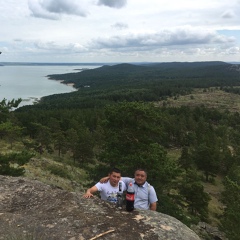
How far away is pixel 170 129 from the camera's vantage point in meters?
89.4

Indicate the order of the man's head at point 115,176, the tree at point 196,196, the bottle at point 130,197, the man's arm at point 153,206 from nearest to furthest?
the bottle at point 130,197 → the man's head at point 115,176 → the man's arm at point 153,206 → the tree at point 196,196

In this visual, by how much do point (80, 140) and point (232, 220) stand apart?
35897 millimetres

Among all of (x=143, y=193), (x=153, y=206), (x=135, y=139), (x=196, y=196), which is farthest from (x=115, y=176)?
(x=196, y=196)

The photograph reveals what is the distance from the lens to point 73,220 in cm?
659

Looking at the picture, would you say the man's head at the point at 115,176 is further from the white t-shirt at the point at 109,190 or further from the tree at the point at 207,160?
the tree at the point at 207,160

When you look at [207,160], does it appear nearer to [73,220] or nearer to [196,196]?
[196,196]

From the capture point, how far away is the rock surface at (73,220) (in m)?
6.05

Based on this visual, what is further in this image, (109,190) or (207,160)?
(207,160)

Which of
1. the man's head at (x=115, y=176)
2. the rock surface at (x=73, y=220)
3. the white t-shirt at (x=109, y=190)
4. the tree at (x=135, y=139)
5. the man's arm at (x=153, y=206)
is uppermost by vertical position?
the man's head at (x=115, y=176)

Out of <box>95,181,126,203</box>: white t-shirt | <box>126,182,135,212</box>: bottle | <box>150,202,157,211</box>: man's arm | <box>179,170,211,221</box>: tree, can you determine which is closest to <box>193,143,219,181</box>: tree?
<box>179,170,211,221</box>: tree

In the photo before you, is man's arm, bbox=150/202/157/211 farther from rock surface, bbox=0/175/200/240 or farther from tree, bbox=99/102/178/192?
tree, bbox=99/102/178/192

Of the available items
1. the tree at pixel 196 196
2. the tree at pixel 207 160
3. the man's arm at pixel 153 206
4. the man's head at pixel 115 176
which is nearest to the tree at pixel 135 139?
the man's arm at pixel 153 206

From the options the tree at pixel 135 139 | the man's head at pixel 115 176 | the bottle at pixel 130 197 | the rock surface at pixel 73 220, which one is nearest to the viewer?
the rock surface at pixel 73 220

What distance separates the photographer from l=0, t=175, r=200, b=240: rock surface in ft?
19.9
